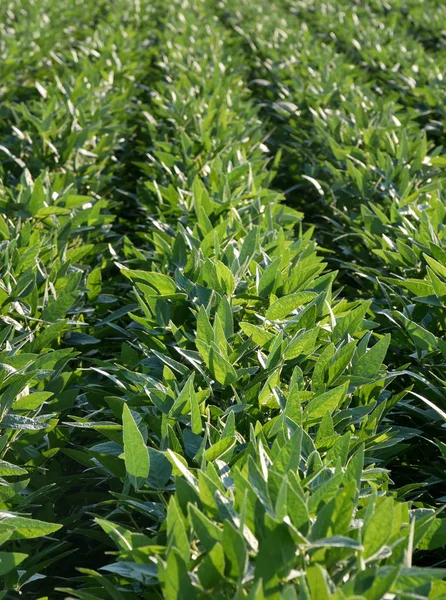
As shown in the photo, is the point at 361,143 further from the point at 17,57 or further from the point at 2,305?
the point at 17,57

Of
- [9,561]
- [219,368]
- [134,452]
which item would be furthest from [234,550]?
[219,368]

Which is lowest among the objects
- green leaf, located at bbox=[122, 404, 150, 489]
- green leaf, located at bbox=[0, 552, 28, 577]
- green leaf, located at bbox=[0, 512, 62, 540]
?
green leaf, located at bbox=[0, 512, 62, 540]

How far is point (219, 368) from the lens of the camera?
1.93 meters

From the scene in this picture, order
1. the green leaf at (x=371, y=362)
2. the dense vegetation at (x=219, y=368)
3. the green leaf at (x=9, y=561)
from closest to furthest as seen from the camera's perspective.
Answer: the dense vegetation at (x=219, y=368), the green leaf at (x=9, y=561), the green leaf at (x=371, y=362)

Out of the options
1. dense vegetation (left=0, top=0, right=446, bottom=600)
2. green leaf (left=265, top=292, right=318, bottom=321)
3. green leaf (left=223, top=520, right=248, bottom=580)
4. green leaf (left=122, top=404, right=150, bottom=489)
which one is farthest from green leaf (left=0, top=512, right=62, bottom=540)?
green leaf (left=265, top=292, right=318, bottom=321)

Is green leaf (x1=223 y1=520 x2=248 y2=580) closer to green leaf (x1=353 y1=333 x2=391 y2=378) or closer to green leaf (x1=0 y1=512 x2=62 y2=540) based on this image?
green leaf (x1=0 y1=512 x2=62 y2=540)

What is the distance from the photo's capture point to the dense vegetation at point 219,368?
4.45ft

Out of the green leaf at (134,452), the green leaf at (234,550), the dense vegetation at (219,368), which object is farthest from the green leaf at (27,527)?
the green leaf at (234,550)

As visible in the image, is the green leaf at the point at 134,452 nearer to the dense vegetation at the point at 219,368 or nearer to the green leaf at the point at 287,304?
the dense vegetation at the point at 219,368

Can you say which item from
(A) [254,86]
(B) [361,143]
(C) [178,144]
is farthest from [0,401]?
(A) [254,86]

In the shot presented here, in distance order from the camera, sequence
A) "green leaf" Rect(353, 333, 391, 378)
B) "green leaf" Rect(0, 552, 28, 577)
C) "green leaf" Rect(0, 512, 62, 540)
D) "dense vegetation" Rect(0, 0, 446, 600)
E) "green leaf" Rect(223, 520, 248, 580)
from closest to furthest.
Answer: "green leaf" Rect(223, 520, 248, 580) < "dense vegetation" Rect(0, 0, 446, 600) < "green leaf" Rect(0, 552, 28, 577) < "green leaf" Rect(0, 512, 62, 540) < "green leaf" Rect(353, 333, 391, 378)

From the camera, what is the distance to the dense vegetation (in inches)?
53.4

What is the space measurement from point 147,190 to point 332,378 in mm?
2319

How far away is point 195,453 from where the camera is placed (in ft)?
5.69
